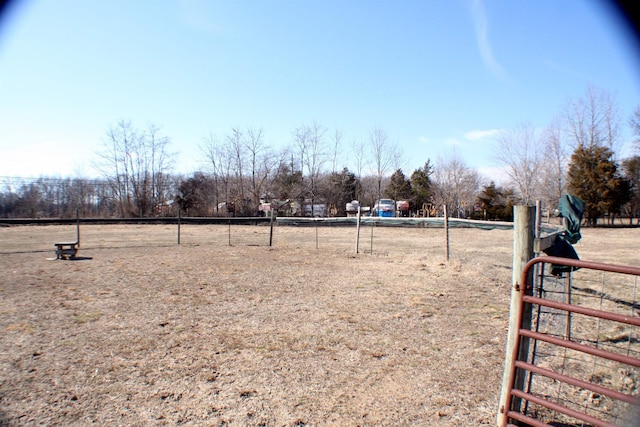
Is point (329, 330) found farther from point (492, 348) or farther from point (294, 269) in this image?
point (294, 269)

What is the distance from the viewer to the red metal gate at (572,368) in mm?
2340

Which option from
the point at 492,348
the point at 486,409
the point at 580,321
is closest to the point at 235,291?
the point at 492,348

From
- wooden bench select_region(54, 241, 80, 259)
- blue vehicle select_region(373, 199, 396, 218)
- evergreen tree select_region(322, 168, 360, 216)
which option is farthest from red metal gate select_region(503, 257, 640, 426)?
evergreen tree select_region(322, 168, 360, 216)

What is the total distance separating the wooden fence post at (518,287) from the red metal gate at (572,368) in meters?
0.02

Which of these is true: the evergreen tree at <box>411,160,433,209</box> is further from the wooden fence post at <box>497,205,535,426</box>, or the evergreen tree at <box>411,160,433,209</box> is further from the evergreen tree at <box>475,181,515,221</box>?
the wooden fence post at <box>497,205,535,426</box>

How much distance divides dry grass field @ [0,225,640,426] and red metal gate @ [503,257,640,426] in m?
0.43

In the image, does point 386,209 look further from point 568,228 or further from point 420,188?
point 568,228

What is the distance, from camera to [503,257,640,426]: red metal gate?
2340 millimetres

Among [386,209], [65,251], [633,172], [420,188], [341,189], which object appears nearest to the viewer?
[65,251]

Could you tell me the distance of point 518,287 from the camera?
268 cm

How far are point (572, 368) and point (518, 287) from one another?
1.99 metres

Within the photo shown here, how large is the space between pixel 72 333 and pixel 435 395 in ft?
14.1

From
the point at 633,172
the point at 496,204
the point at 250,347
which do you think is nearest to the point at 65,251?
the point at 250,347

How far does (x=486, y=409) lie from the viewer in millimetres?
3053
